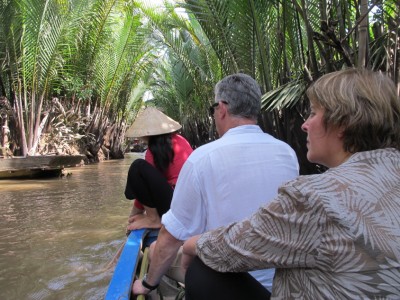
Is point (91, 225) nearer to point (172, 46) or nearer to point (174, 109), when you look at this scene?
point (172, 46)

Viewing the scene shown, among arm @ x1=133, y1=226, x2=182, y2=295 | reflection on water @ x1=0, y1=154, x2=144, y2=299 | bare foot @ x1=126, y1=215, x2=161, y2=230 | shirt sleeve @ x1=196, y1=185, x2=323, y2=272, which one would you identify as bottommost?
reflection on water @ x1=0, y1=154, x2=144, y2=299

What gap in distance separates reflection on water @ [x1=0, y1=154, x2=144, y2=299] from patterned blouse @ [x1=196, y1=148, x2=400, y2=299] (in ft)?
7.88

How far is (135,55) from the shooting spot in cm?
1881

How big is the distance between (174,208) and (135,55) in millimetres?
18112

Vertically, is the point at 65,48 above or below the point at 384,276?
above

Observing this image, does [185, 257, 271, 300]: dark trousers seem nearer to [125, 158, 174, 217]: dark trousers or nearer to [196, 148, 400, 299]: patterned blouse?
[196, 148, 400, 299]: patterned blouse

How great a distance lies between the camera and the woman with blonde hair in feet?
2.90

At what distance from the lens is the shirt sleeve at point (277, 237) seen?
930 mm

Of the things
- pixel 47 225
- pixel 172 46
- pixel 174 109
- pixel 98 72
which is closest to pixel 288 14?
pixel 47 225

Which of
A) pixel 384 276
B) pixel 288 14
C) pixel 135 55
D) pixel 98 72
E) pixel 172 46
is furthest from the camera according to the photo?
pixel 135 55

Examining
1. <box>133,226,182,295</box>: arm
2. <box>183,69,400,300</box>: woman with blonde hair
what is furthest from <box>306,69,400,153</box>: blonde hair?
<box>133,226,182,295</box>: arm

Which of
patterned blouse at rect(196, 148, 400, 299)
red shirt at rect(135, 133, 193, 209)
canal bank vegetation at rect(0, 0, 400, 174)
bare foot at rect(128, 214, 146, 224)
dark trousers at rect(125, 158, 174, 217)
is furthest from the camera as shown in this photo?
canal bank vegetation at rect(0, 0, 400, 174)

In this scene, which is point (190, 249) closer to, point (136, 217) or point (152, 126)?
point (152, 126)

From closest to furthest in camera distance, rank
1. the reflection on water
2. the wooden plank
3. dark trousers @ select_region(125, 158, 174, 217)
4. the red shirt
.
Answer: the wooden plank → dark trousers @ select_region(125, 158, 174, 217) → the red shirt → the reflection on water
